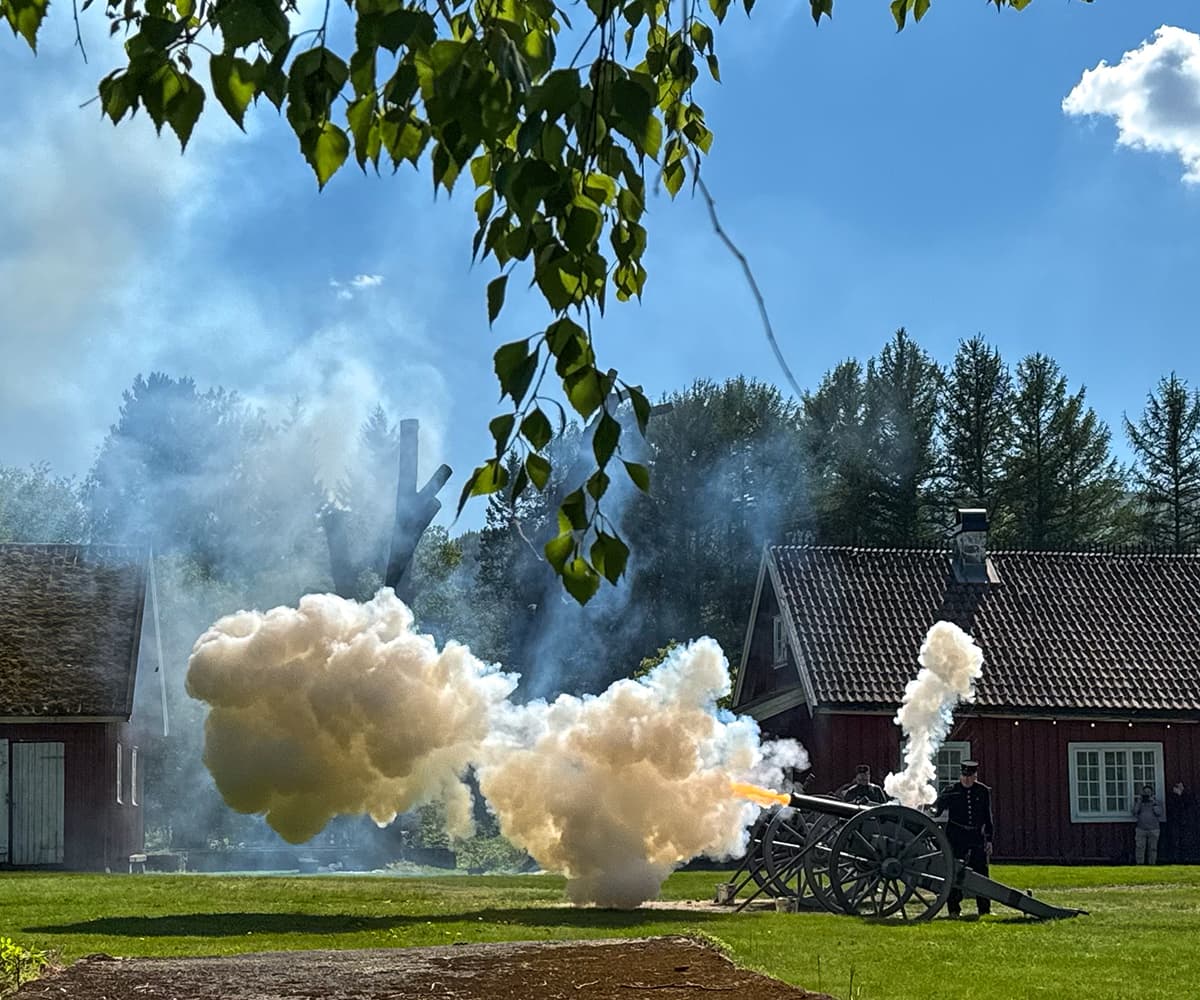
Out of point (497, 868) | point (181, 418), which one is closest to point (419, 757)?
point (497, 868)

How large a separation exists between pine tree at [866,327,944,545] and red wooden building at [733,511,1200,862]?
62.3ft

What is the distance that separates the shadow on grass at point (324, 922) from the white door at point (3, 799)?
13.4m

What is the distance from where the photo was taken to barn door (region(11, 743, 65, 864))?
1164 inches

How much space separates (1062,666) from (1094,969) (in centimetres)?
1949

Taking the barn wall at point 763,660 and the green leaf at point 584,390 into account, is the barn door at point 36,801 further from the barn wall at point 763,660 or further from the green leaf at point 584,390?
the green leaf at point 584,390

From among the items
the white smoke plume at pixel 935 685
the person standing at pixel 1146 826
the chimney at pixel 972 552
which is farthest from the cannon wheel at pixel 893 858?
the chimney at pixel 972 552

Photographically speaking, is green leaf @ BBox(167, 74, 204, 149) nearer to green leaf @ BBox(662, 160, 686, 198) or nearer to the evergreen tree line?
green leaf @ BBox(662, 160, 686, 198)

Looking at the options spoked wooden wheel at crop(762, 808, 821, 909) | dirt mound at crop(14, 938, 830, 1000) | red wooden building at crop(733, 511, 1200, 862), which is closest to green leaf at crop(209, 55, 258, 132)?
dirt mound at crop(14, 938, 830, 1000)

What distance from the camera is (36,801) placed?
2959 cm

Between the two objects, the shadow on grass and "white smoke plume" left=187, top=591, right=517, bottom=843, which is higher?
"white smoke plume" left=187, top=591, right=517, bottom=843

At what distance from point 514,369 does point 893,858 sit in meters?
15.2

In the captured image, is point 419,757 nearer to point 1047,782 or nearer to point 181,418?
point 1047,782

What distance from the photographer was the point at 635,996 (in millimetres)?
10258

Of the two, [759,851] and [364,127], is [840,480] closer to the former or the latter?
[759,851]
